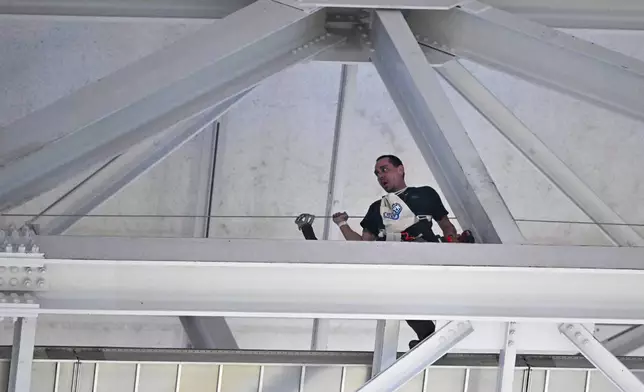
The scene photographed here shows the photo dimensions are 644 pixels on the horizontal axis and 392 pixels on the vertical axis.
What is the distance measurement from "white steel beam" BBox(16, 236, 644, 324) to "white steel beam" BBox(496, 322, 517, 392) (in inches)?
14.6

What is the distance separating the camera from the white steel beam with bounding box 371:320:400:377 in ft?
19.5

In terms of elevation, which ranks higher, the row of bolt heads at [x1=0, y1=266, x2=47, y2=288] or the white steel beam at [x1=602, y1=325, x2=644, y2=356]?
the white steel beam at [x1=602, y1=325, x2=644, y2=356]

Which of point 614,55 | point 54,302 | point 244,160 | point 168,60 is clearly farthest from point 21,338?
point 244,160

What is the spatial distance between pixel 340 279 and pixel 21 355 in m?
1.70

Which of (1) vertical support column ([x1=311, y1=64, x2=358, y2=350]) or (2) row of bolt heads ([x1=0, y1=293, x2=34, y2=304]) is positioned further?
(1) vertical support column ([x1=311, y1=64, x2=358, y2=350])

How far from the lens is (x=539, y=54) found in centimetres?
600

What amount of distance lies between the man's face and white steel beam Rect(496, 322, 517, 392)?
1.77 m

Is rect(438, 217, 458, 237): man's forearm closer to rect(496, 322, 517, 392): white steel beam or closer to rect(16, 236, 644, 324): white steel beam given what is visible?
rect(496, 322, 517, 392): white steel beam

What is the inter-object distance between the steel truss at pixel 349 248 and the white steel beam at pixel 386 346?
Result: 11 millimetres

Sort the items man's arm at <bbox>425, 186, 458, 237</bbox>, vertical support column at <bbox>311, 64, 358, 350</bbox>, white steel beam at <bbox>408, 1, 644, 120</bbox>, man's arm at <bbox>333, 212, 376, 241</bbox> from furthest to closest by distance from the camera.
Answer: vertical support column at <bbox>311, 64, 358, 350</bbox>
man's arm at <bbox>333, 212, 376, 241</bbox>
man's arm at <bbox>425, 186, 458, 237</bbox>
white steel beam at <bbox>408, 1, 644, 120</bbox>

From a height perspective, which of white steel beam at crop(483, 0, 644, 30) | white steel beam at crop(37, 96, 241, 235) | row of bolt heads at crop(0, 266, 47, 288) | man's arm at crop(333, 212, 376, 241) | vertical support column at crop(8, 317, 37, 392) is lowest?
vertical support column at crop(8, 317, 37, 392)

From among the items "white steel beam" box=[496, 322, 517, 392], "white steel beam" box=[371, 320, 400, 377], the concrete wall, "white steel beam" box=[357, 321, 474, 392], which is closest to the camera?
"white steel beam" box=[357, 321, 474, 392]

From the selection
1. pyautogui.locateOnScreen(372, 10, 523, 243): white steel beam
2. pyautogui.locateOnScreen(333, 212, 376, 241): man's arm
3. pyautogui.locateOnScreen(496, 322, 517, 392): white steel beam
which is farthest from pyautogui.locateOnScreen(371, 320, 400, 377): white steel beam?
pyautogui.locateOnScreen(372, 10, 523, 243): white steel beam

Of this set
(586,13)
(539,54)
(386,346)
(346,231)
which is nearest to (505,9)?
(586,13)
